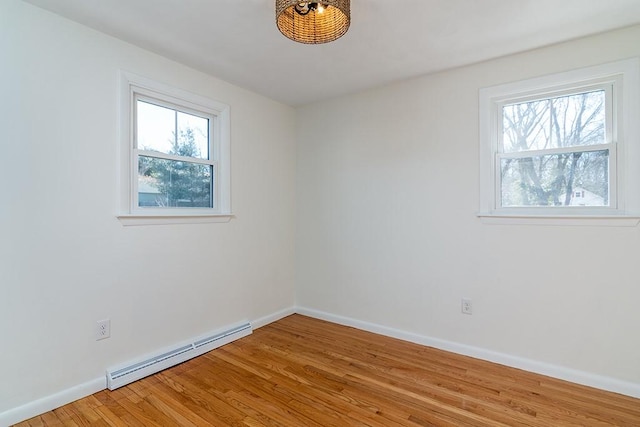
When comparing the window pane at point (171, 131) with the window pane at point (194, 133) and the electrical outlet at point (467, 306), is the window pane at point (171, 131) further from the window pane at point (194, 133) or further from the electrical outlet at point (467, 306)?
the electrical outlet at point (467, 306)

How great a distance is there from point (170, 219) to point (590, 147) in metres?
3.18

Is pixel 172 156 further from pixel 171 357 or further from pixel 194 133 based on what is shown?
pixel 171 357

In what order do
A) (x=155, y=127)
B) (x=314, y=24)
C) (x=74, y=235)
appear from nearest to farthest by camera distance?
(x=314, y=24) < (x=74, y=235) < (x=155, y=127)

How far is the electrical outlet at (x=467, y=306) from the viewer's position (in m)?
2.62

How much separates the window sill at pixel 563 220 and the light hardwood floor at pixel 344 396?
1.13 meters

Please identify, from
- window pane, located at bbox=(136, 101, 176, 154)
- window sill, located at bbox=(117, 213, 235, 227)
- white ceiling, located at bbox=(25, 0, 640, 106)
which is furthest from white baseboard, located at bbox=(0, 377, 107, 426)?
white ceiling, located at bbox=(25, 0, 640, 106)

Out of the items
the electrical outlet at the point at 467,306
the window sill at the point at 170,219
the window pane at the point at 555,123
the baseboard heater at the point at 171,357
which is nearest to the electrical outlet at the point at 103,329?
the baseboard heater at the point at 171,357

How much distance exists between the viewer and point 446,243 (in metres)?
2.74

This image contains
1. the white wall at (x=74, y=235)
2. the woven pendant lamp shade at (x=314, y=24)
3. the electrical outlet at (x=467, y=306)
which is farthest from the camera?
the electrical outlet at (x=467, y=306)

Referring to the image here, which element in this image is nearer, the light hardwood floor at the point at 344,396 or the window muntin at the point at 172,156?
the light hardwood floor at the point at 344,396

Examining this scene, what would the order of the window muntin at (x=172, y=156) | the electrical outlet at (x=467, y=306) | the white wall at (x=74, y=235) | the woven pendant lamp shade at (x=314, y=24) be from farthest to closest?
1. the electrical outlet at (x=467, y=306)
2. the window muntin at (x=172, y=156)
3. the white wall at (x=74, y=235)
4. the woven pendant lamp shade at (x=314, y=24)

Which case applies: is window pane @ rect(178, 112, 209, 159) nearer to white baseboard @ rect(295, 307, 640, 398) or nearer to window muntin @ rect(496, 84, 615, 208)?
white baseboard @ rect(295, 307, 640, 398)

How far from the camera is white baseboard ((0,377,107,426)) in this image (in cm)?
175

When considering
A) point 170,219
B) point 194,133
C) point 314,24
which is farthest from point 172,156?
Result: point 314,24
